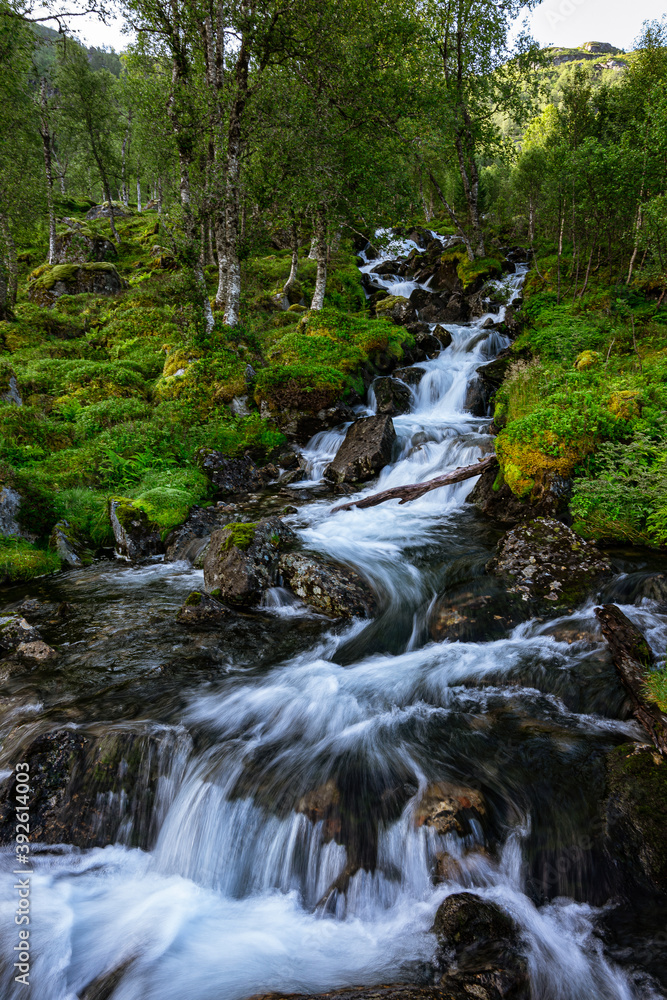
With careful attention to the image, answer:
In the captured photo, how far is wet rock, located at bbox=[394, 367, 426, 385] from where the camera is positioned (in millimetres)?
16266

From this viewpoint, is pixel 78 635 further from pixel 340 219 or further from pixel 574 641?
pixel 340 219

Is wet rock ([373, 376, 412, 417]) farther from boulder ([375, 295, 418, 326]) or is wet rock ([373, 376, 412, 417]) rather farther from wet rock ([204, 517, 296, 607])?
wet rock ([204, 517, 296, 607])

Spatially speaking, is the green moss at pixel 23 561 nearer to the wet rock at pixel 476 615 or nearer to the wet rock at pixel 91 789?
the wet rock at pixel 91 789

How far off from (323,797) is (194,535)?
608cm

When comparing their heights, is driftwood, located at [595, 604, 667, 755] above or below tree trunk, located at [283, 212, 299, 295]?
below

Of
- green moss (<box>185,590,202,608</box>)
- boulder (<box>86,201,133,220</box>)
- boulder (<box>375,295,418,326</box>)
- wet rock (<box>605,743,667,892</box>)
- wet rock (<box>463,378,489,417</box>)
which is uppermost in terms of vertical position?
boulder (<box>86,201,133,220</box>)

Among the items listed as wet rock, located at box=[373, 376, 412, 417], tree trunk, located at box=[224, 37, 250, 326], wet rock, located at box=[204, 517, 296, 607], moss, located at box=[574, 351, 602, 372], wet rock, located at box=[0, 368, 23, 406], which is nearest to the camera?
wet rock, located at box=[204, 517, 296, 607]

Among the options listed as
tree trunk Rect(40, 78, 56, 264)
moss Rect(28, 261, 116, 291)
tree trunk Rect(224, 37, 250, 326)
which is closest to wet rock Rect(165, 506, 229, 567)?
tree trunk Rect(224, 37, 250, 326)

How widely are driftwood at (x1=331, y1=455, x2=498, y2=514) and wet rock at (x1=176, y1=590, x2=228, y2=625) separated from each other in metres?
3.97

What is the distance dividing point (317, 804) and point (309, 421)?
37.3 ft

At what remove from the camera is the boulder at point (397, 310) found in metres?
21.4

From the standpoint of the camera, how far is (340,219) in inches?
664

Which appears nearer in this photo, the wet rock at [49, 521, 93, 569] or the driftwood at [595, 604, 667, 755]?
the driftwood at [595, 604, 667, 755]

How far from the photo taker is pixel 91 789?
4.04 metres
